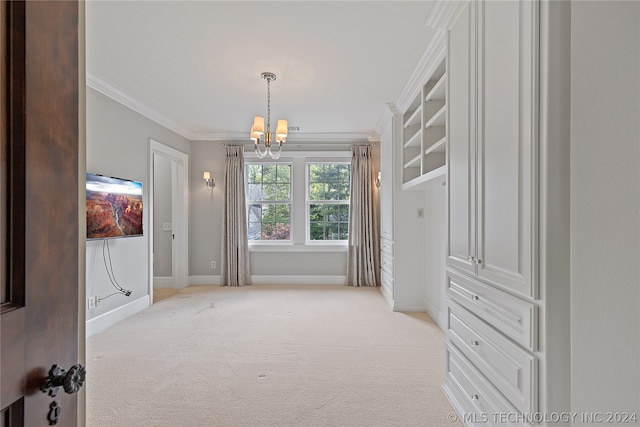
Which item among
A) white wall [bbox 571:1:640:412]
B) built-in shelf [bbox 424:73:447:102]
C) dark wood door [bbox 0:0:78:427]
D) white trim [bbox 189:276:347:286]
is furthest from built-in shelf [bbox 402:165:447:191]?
white trim [bbox 189:276:347:286]

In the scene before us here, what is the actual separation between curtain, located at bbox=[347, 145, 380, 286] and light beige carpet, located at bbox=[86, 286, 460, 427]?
1.21 metres

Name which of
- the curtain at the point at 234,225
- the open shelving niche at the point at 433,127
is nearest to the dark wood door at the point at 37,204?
the open shelving niche at the point at 433,127

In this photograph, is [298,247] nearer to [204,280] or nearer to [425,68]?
[204,280]

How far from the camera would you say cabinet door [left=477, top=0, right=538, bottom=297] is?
124 centimetres

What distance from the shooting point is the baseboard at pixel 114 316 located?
314 centimetres

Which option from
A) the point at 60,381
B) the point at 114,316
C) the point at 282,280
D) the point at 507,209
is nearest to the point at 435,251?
the point at 507,209

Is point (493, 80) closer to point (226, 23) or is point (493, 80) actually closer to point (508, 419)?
point (508, 419)

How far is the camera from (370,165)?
5203 mm

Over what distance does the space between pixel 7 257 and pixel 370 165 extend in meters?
4.95

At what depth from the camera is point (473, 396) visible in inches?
67.3

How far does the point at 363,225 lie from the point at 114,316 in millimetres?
3549

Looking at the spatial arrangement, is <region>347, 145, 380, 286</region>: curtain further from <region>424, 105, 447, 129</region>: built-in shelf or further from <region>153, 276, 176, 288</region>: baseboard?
<region>153, 276, 176, 288</region>: baseboard

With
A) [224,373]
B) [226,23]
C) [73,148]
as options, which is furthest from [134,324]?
[73,148]

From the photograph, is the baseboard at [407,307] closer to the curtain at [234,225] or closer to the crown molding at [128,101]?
the curtain at [234,225]
